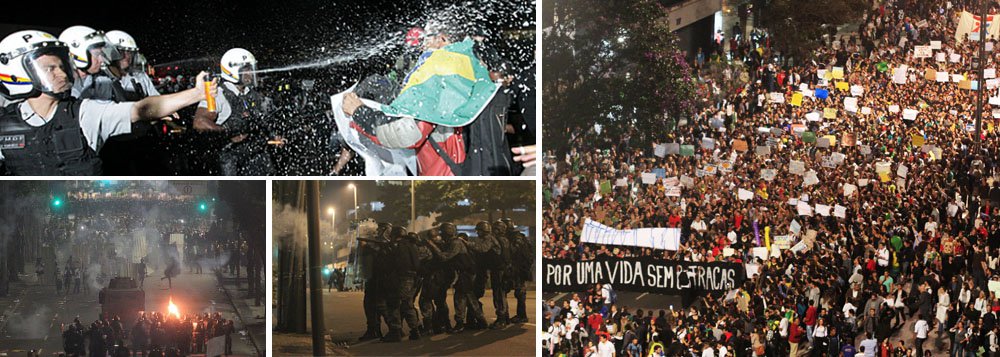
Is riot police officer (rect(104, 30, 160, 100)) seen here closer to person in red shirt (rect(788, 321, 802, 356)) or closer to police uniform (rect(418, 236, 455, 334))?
police uniform (rect(418, 236, 455, 334))

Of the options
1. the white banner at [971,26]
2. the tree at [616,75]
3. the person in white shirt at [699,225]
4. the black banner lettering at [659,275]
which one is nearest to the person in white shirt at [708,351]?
the black banner lettering at [659,275]

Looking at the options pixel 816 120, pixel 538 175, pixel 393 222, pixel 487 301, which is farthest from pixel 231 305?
pixel 816 120

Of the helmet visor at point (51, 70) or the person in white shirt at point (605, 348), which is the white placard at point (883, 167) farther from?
the helmet visor at point (51, 70)

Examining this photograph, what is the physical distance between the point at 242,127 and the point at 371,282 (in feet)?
2.46

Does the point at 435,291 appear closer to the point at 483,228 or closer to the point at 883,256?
the point at 483,228

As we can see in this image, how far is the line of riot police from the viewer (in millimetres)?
3865

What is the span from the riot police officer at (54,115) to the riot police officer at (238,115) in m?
0.07

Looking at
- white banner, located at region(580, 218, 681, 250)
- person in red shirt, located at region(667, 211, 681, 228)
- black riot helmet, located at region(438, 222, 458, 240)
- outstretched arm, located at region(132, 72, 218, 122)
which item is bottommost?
white banner, located at region(580, 218, 681, 250)

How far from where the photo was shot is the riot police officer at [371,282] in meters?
3.86

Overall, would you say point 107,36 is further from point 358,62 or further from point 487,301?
point 487,301

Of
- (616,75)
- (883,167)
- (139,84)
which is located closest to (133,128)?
(139,84)

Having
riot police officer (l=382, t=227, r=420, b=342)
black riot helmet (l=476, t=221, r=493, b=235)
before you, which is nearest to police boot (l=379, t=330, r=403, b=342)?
riot police officer (l=382, t=227, r=420, b=342)

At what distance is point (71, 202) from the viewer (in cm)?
378

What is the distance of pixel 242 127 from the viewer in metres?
3.78
